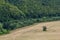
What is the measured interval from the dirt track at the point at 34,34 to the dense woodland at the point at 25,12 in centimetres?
174

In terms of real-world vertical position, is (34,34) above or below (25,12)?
below

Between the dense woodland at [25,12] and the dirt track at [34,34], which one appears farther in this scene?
the dense woodland at [25,12]

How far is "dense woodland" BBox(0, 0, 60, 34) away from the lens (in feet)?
135

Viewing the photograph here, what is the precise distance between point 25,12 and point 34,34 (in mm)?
12000

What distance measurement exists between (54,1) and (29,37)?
21.6m

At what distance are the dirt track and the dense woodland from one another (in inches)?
68.4

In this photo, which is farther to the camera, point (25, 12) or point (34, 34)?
point (25, 12)

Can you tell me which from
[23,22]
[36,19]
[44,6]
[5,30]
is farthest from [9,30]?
[44,6]

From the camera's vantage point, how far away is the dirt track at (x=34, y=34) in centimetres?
3390

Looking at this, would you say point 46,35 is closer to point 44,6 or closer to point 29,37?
point 29,37

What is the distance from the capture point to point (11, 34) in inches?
1427

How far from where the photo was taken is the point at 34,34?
35.9 meters

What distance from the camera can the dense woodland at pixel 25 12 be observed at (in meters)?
41.0

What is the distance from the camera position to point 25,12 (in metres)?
47.3
